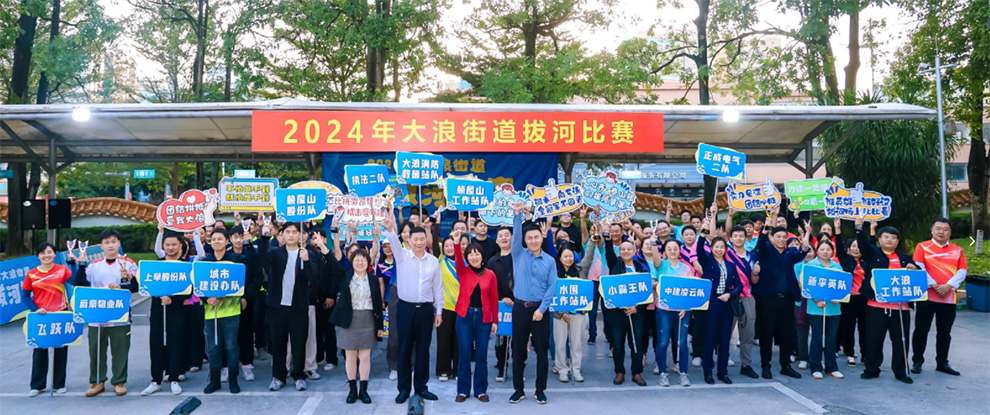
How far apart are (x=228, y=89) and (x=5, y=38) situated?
210 inches

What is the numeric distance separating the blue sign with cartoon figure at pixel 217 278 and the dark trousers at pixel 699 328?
15.0 feet

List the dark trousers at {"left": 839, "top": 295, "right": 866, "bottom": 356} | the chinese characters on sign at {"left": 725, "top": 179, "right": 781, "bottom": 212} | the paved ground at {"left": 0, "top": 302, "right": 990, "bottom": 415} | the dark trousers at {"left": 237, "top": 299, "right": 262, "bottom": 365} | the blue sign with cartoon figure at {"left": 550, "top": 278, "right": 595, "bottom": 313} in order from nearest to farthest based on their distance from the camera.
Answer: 1. the paved ground at {"left": 0, "top": 302, "right": 990, "bottom": 415}
2. the blue sign with cartoon figure at {"left": 550, "top": 278, "right": 595, "bottom": 313}
3. the dark trousers at {"left": 237, "top": 299, "right": 262, "bottom": 365}
4. the dark trousers at {"left": 839, "top": 295, "right": 866, "bottom": 356}
5. the chinese characters on sign at {"left": 725, "top": 179, "right": 781, "bottom": 212}

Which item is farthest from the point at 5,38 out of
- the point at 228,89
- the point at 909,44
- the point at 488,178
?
the point at 909,44

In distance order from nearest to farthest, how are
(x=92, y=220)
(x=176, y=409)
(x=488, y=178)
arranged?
(x=176, y=409) → (x=488, y=178) → (x=92, y=220)

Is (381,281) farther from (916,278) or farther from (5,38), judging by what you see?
(5,38)

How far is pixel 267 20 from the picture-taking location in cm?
1761

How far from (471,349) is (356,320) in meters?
1.08

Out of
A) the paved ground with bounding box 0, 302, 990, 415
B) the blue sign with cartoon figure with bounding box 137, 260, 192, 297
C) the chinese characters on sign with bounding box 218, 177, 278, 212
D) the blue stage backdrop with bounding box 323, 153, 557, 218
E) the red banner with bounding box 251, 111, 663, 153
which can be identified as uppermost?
the red banner with bounding box 251, 111, 663, 153

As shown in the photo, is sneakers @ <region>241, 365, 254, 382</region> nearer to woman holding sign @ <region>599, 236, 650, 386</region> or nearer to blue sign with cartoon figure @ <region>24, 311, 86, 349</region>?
blue sign with cartoon figure @ <region>24, 311, 86, 349</region>

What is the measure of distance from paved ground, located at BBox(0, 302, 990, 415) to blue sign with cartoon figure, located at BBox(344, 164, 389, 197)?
1.98 metres

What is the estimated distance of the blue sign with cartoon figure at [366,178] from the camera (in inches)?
274

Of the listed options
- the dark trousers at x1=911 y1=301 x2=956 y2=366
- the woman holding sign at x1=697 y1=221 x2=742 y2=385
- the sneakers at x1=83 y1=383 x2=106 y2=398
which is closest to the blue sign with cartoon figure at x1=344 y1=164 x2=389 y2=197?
the sneakers at x1=83 y1=383 x2=106 y2=398

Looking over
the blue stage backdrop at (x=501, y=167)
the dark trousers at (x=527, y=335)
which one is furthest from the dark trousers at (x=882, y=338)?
the blue stage backdrop at (x=501, y=167)

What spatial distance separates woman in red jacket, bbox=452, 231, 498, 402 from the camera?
5828 mm
